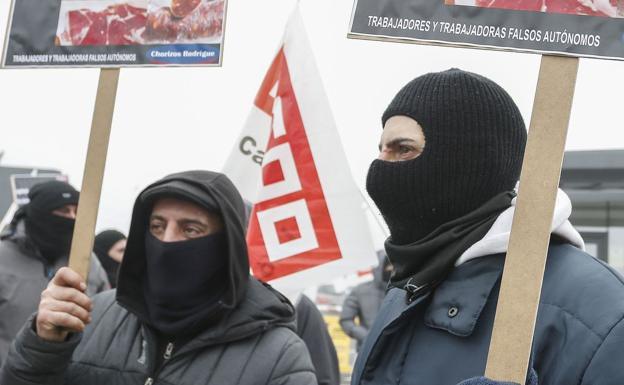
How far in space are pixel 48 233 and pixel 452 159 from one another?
3410mm

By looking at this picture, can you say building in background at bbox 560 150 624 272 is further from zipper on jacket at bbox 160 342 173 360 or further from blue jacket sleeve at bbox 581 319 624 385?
blue jacket sleeve at bbox 581 319 624 385

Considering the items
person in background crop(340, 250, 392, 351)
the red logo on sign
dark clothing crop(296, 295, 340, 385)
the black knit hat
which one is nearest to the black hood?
the red logo on sign

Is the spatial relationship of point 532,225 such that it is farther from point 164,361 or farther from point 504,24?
point 164,361

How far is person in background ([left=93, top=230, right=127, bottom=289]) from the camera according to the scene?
667cm

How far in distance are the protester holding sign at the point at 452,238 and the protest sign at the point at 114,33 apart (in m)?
0.70

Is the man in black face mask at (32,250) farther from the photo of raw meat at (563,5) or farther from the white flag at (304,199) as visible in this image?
the photo of raw meat at (563,5)

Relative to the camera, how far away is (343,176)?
3977 millimetres

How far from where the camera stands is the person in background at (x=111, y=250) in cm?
667

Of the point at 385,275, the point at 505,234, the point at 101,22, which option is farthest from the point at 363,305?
the point at 505,234

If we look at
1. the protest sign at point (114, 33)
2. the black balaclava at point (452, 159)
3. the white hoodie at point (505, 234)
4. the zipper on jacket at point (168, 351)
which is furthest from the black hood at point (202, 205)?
the white hoodie at point (505, 234)

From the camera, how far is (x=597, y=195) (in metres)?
8.36

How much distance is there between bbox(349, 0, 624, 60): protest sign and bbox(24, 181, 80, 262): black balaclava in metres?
3.48

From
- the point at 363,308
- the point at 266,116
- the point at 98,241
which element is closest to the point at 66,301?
the point at 266,116

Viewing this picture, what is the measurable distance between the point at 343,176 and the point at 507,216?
7.23 feet
